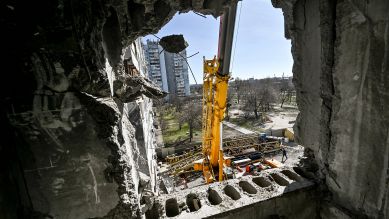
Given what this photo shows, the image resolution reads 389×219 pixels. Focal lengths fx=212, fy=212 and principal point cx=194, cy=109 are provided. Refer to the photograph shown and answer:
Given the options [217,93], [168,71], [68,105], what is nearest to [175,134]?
[217,93]

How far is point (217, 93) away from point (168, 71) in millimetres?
43724

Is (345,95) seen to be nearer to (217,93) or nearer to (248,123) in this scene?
(217,93)

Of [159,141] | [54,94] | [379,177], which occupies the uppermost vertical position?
[54,94]

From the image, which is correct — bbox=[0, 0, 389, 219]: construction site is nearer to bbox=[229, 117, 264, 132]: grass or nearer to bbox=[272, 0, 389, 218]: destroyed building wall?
bbox=[272, 0, 389, 218]: destroyed building wall

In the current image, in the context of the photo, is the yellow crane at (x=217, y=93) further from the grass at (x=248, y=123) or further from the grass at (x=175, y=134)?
the grass at (x=248, y=123)

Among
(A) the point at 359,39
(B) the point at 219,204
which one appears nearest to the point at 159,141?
(B) the point at 219,204

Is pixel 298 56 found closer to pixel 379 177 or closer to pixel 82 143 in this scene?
pixel 379 177

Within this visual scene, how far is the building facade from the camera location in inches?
1785

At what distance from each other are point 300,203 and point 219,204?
1.33 meters

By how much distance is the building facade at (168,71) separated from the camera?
1785 inches

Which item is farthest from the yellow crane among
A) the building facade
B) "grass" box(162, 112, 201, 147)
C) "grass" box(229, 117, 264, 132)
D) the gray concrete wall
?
the building facade

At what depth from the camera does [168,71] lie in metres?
48.9

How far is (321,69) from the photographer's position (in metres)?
2.70

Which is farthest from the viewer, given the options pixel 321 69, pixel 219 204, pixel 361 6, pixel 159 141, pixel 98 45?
pixel 159 141
